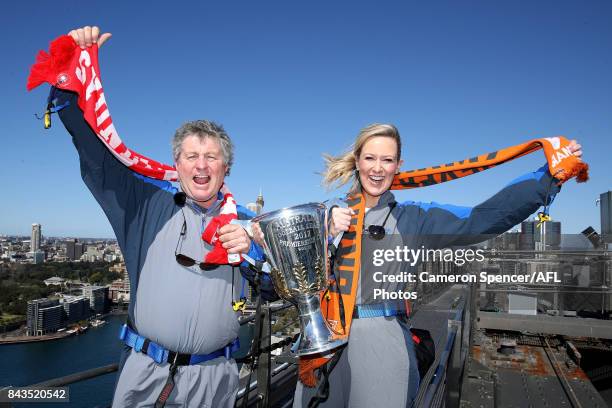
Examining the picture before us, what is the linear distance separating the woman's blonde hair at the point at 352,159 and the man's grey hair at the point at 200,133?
→ 0.61 m

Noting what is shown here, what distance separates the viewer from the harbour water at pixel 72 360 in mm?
36469

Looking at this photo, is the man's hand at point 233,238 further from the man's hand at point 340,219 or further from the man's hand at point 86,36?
the man's hand at point 86,36

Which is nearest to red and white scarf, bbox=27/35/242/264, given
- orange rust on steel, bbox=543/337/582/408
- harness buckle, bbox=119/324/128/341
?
harness buckle, bbox=119/324/128/341

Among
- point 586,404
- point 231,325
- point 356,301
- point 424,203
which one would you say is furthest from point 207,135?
point 586,404

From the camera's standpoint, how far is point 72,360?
135 ft

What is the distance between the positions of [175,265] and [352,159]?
3.37ft

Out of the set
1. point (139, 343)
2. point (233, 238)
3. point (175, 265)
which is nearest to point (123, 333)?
point (139, 343)

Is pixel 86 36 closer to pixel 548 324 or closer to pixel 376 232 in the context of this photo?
pixel 376 232

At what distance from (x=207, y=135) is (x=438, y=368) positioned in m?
1.67

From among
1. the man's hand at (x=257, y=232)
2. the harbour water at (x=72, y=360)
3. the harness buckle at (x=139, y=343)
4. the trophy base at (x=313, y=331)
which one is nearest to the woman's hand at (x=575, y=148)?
the trophy base at (x=313, y=331)

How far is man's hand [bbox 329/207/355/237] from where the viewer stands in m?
1.76

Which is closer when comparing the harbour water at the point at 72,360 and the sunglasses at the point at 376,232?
the sunglasses at the point at 376,232

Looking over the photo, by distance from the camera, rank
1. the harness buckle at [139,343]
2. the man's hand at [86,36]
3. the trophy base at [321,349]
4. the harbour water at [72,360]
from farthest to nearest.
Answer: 1. the harbour water at [72,360]
2. the man's hand at [86,36]
3. the harness buckle at [139,343]
4. the trophy base at [321,349]

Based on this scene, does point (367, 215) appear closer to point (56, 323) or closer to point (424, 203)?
point (424, 203)
